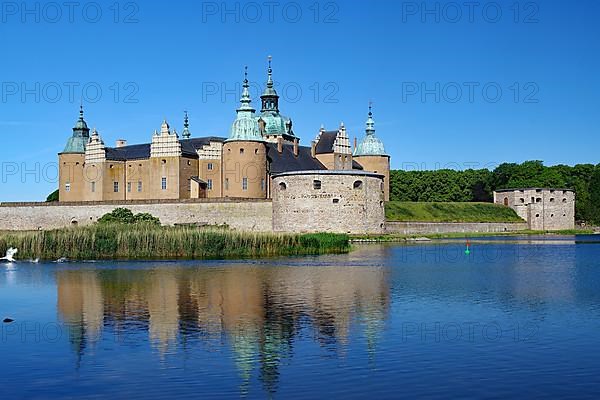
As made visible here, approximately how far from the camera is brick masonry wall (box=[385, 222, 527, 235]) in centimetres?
4266

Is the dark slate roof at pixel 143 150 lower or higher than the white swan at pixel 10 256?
higher

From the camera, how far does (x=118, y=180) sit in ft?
144

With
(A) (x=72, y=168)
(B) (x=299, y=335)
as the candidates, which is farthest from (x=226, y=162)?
(B) (x=299, y=335)

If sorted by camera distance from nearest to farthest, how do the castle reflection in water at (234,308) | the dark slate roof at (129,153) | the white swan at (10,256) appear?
the castle reflection in water at (234,308) → the white swan at (10,256) → the dark slate roof at (129,153)

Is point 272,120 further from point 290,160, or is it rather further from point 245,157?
point 245,157

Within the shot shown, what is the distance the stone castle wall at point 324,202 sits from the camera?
35500 millimetres

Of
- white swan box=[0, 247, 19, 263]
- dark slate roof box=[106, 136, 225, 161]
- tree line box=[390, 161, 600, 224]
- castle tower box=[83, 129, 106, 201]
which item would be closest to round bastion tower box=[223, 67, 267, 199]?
dark slate roof box=[106, 136, 225, 161]

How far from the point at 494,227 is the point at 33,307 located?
A: 1640 inches

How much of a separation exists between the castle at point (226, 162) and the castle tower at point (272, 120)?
0.21ft

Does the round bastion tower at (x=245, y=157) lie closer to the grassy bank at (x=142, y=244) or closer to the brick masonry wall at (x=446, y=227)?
the brick masonry wall at (x=446, y=227)

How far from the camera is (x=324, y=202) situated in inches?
1400

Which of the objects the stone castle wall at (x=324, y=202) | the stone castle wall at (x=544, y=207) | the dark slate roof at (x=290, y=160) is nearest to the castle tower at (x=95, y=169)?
the dark slate roof at (x=290, y=160)

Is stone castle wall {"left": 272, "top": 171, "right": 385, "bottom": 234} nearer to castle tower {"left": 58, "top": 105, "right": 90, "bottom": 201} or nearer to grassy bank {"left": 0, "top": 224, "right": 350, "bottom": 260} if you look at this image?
grassy bank {"left": 0, "top": 224, "right": 350, "bottom": 260}

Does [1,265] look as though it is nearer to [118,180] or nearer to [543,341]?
[543,341]
